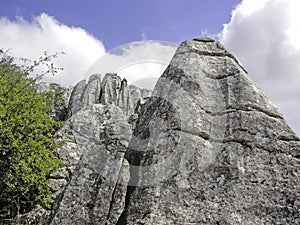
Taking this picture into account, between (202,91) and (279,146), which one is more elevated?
(202,91)

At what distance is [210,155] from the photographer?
689 centimetres

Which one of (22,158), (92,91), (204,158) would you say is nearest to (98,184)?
(204,158)

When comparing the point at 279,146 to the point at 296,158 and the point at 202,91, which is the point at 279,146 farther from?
the point at 202,91

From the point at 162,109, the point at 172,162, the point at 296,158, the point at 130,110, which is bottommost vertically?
the point at 172,162

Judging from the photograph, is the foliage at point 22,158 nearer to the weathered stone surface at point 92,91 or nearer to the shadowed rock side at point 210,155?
the shadowed rock side at point 210,155

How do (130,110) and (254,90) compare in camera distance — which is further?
(130,110)

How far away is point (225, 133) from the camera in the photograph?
23.6ft

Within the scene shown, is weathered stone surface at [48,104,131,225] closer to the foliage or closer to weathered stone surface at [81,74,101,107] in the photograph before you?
the foliage

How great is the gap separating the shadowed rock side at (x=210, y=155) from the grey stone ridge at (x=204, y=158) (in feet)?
0.06

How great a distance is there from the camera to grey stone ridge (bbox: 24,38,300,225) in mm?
6344

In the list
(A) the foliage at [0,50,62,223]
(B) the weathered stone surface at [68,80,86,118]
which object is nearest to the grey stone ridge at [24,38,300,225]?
(A) the foliage at [0,50,62,223]

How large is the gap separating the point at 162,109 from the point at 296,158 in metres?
2.89

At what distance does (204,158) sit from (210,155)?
15cm

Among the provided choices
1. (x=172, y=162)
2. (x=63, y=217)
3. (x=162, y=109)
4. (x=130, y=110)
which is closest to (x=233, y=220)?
(x=172, y=162)
